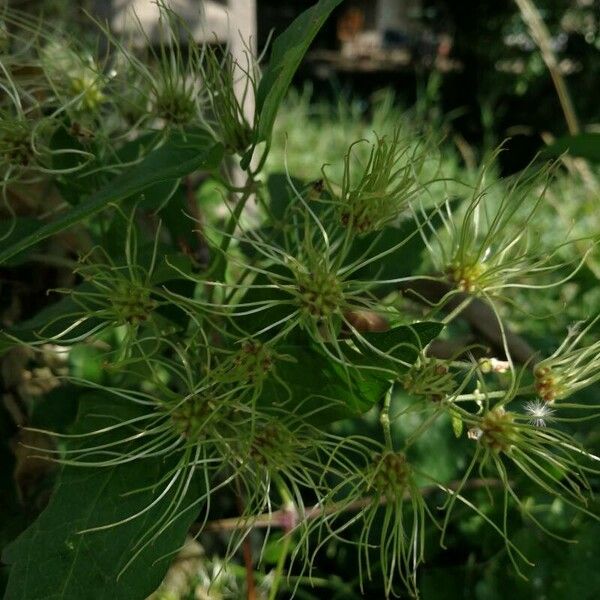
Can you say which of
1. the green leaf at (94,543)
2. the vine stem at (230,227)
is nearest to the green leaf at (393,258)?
the vine stem at (230,227)

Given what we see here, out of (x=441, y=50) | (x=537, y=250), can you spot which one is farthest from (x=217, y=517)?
(x=441, y=50)

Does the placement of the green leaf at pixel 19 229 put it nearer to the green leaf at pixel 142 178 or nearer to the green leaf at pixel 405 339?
the green leaf at pixel 142 178

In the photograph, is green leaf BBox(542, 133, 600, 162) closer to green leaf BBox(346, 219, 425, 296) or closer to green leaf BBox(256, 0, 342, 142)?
green leaf BBox(346, 219, 425, 296)

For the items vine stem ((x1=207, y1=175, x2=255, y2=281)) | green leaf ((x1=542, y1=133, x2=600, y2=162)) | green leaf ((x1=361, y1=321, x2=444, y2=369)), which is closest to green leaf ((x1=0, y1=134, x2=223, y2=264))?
vine stem ((x1=207, y1=175, x2=255, y2=281))

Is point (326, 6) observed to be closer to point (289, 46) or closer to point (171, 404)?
point (289, 46)

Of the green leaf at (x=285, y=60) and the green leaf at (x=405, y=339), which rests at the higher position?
the green leaf at (x=285, y=60)

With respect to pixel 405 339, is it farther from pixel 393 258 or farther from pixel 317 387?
pixel 393 258

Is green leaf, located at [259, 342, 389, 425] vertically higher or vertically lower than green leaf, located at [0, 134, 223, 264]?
lower
